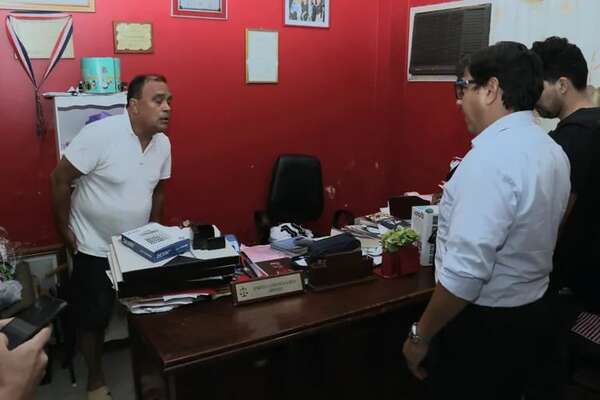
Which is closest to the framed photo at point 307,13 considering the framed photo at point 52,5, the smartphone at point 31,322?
the framed photo at point 52,5

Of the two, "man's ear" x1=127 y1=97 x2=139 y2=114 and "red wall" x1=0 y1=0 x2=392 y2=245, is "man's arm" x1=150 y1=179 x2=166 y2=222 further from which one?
"red wall" x1=0 y1=0 x2=392 y2=245

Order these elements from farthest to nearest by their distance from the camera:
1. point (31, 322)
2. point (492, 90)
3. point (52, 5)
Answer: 1. point (52, 5)
2. point (492, 90)
3. point (31, 322)

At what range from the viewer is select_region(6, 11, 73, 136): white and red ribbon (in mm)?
2834

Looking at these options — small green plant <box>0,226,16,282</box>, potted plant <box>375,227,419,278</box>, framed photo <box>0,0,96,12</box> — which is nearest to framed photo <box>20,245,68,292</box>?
small green plant <box>0,226,16,282</box>

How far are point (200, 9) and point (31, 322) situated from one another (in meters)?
2.52

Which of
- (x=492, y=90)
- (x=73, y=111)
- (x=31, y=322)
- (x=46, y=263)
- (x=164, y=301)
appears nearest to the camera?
(x=31, y=322)

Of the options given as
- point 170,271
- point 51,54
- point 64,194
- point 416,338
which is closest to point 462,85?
point 416,338

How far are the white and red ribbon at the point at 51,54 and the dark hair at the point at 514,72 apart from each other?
2338 millimetres

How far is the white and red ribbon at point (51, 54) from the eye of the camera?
283cm

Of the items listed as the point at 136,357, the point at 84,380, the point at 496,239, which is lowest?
the point at 84,380

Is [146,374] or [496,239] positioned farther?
[146,374]

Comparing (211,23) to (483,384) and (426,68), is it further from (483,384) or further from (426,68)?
(483,384)

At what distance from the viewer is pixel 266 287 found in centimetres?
181

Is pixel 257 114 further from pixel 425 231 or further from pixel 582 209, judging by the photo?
pixel 582 209
